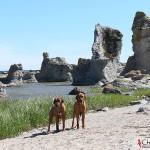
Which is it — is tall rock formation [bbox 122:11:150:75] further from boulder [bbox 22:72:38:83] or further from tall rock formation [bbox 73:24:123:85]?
boulder [bbox 22:72:38:83]

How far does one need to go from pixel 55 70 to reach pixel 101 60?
1370 inches

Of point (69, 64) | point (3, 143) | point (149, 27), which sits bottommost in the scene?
point (3, 143)

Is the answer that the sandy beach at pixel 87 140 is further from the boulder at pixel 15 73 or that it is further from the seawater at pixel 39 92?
the boulder at pixel 15 73

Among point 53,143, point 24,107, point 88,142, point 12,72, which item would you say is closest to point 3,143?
point 53,143

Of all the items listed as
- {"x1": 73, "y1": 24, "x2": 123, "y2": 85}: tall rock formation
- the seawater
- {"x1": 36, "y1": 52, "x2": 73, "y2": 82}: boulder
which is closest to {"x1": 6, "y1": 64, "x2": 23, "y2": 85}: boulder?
{"x1": 73, "y1": 24, "x2": 123, "y2": 85}: tall rock formation

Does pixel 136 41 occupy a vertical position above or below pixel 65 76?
above

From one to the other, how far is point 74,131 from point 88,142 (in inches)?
124

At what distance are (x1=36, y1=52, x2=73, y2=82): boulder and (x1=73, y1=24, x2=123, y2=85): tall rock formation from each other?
2620 centimetres

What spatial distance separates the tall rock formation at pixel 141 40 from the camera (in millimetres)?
105125

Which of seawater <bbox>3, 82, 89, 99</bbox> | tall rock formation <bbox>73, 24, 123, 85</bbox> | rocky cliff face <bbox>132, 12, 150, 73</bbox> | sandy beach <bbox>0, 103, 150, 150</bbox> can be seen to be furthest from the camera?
rocky cliff face <bbox>132, 12, 150, 73</bbox>

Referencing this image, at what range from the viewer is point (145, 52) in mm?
105125

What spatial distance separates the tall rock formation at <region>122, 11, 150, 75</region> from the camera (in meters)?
105

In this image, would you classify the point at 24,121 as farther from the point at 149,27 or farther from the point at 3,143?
the point at 149,27

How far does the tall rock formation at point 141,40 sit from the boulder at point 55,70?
2112cm
